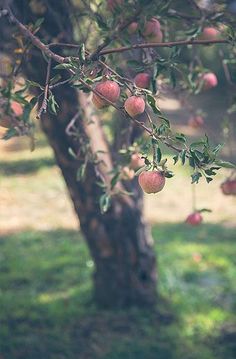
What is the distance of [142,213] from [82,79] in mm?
2923

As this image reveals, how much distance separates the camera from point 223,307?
16.1 feet

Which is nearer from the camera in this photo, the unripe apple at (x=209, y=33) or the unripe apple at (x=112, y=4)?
the unripe apple at (x=112, y=4)

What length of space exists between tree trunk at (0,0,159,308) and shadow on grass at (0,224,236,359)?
0.55 ft

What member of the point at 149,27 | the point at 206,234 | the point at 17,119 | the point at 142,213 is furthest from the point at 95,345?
the point at 206,234

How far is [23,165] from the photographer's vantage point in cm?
1118

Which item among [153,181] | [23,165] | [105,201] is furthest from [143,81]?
[23,165]

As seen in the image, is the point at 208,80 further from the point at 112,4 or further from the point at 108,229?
the point at 108,229

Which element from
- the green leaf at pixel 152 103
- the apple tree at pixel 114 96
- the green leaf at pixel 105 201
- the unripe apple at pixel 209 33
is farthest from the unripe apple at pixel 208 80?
the green leaf at pixel 152 103

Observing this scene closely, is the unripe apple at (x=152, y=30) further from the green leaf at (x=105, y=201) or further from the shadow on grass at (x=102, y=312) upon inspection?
the shadow on grass at (x=102, y=312)

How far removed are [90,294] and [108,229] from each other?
0.84 m

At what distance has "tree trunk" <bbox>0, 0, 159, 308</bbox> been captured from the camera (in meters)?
3.97

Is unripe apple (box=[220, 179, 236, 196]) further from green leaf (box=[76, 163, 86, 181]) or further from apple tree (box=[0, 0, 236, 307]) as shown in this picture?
green leaf (box=[76, 163, 86, 181])

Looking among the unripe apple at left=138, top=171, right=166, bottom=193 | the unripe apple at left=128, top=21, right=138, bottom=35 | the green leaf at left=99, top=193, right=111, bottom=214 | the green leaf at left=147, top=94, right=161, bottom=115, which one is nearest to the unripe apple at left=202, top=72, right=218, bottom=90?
the unripe apple at left=128, top=21, right=138, bottom=35

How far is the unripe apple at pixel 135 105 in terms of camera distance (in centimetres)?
178
